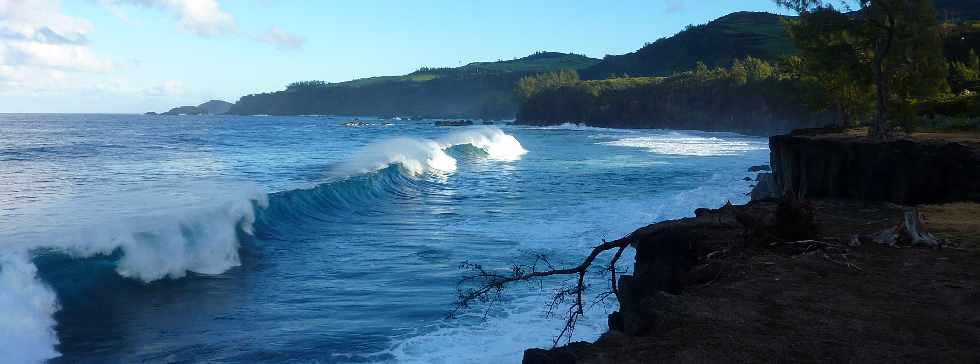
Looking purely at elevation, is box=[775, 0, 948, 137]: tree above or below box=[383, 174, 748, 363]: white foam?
above

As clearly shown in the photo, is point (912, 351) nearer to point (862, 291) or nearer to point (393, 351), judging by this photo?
point (862, 291)

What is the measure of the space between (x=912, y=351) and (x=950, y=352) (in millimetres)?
259

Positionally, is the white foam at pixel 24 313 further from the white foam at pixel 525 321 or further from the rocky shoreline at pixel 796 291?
the rocky shoreline at pixel 796 291

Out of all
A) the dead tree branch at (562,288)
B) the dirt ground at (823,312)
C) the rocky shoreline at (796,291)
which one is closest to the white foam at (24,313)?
the dead tree branch at (562,288)

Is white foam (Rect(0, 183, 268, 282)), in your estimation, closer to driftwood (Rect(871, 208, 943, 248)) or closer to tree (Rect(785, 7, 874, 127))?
driftwood (Rect(871, 208, 943, 248))

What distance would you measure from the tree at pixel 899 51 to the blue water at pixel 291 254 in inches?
241

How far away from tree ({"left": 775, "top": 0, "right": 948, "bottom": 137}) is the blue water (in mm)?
6124

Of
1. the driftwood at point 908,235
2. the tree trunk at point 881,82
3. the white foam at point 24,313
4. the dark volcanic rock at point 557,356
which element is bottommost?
the white foam at point 24,313

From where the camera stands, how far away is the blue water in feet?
37.7

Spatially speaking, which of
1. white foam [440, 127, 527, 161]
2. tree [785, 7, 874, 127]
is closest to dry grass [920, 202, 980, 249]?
tree [785, 7, 874, 127]

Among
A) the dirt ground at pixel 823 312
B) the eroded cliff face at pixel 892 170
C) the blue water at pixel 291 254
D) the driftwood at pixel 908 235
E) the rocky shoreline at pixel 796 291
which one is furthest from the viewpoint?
the eroded cliff face at pixel 892 170

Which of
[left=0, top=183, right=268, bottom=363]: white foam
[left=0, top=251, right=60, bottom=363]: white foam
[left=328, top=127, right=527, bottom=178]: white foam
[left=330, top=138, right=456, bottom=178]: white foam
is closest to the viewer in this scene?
[left=0, top=251, right=60, bottom=363]: white foam

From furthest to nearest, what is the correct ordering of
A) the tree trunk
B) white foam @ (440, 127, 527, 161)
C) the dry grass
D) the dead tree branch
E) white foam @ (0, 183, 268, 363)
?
white foam @ (440, 127, 527, 161) < the tree trunk < white foam @ (0, 183, 268, 363) < the dry grass < the dead tree branch

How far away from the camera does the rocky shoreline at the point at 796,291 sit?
20.2 feet
